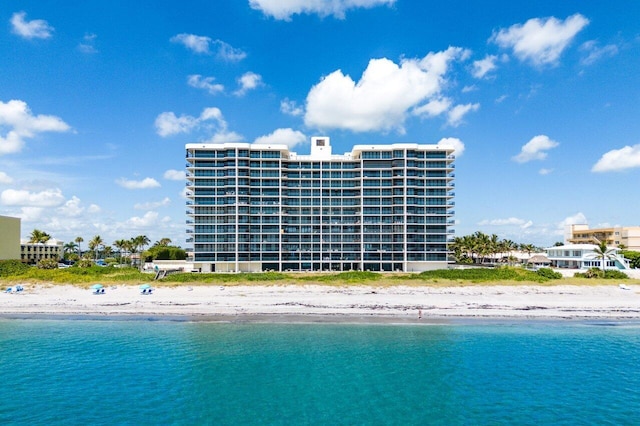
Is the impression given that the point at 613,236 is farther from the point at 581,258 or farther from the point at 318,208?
the point at 318,208

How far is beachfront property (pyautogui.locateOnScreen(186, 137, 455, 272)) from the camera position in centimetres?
9375

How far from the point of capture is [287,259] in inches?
3752

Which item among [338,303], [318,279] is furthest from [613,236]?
[338,303]

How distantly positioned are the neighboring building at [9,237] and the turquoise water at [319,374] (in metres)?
80.9

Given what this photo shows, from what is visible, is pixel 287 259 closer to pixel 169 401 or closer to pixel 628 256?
pixel 169 401

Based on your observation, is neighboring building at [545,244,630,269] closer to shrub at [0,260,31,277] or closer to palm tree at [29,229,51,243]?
shrub at [0,260,31,277]

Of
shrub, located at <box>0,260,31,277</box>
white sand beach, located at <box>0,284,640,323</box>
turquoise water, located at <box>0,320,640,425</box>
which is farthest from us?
shrub, located at <box>0,260,31,277</box>

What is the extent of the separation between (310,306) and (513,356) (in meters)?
24.4

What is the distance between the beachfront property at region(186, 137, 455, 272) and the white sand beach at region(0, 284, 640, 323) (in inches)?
1260

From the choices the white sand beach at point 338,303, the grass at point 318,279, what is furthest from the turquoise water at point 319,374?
the grass at point 318,279

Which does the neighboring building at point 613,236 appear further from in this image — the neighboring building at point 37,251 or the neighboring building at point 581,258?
the neighboring building at point 37,251

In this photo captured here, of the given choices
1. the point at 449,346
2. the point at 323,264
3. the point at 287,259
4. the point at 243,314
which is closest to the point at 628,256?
the point at 323,264

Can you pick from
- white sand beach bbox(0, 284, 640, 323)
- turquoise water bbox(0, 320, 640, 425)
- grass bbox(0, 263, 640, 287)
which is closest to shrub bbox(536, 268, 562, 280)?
grass bbox(0, 263, 640, 287)

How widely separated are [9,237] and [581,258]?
147626 mm
